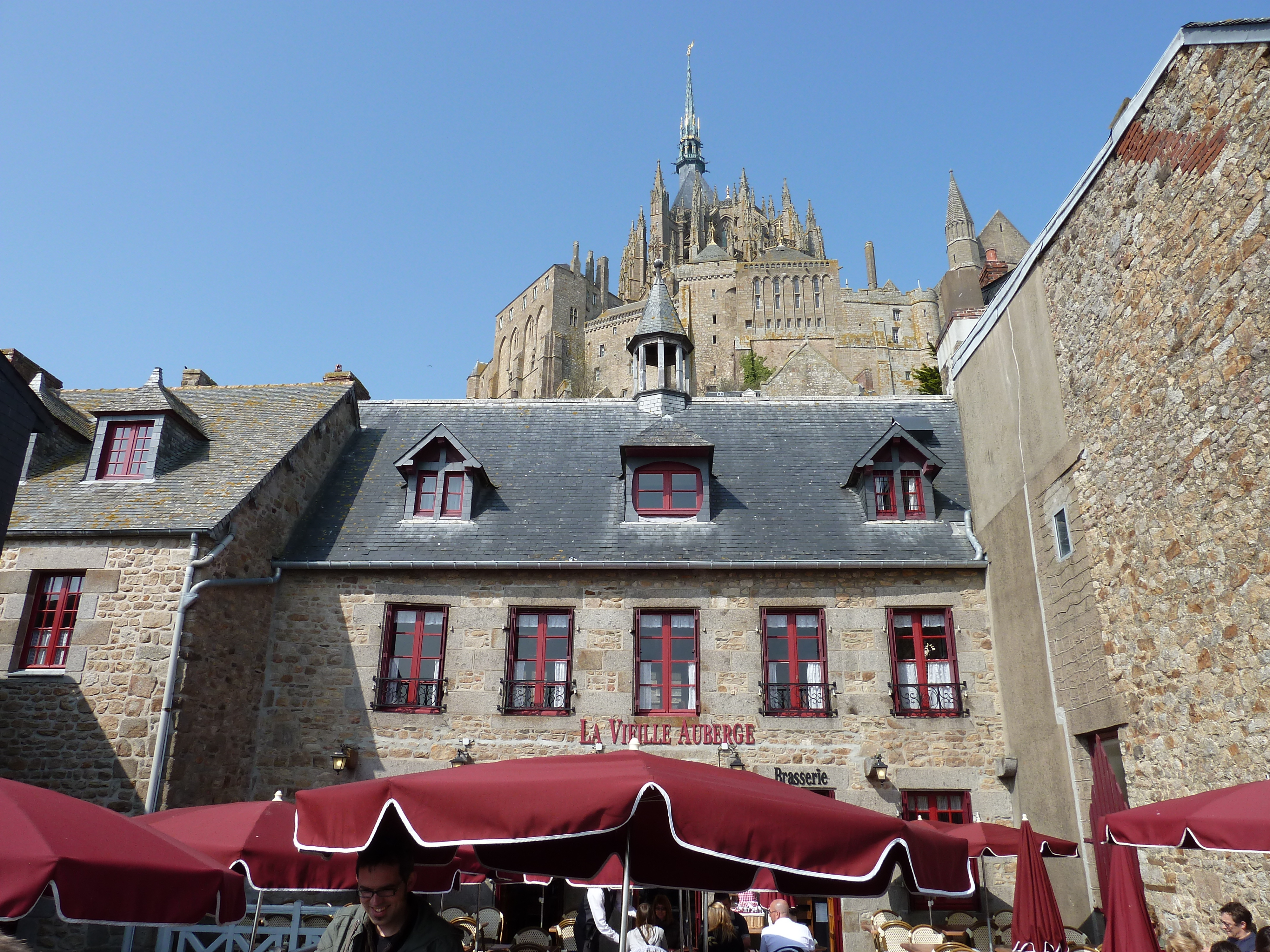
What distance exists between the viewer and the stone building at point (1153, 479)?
7.26 metres

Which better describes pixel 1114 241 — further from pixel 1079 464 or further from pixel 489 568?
pixel 489 568

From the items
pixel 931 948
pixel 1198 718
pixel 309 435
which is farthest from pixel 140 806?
pixel 1198 718

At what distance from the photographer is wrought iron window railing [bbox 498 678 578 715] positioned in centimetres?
1193

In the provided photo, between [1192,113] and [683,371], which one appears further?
[683,371]

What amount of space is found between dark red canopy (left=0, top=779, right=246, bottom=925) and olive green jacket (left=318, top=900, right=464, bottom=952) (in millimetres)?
1002

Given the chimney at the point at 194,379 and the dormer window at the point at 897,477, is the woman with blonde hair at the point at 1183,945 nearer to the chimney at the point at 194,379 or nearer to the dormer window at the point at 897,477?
the dormer window at the point at 897,477

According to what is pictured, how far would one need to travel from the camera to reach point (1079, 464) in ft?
32.3

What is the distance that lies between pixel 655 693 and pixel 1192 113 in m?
8.51

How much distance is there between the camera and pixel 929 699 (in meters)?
11.9

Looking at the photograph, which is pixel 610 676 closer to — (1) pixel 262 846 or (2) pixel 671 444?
(2) pixel 671 444

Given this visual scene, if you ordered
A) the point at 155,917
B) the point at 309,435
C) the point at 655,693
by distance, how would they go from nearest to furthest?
the point at 155,917, the point at 655,693, the point at 309,435

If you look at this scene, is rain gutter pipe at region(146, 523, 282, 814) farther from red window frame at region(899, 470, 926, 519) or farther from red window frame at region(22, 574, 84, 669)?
red window frame at region(899, 470, 926, 519)

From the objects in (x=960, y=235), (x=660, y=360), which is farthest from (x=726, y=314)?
(x=660, y=360)

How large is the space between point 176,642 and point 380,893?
332 inches
